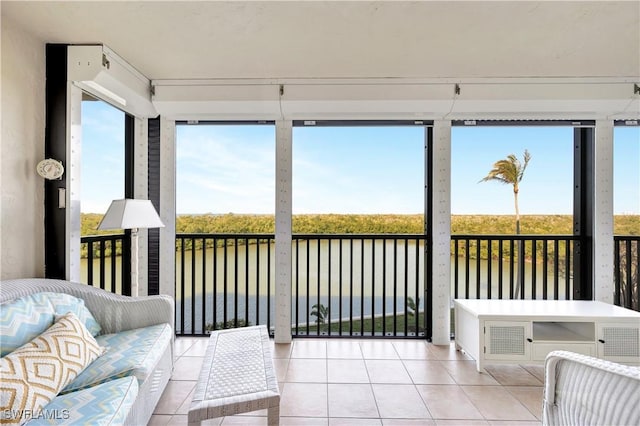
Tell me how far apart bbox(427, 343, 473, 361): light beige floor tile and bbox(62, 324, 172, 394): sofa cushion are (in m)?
2.28

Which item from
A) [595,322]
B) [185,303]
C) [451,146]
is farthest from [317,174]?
[595,322]

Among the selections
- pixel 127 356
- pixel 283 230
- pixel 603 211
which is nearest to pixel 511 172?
pixel 603 211

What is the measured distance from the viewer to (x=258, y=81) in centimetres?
290

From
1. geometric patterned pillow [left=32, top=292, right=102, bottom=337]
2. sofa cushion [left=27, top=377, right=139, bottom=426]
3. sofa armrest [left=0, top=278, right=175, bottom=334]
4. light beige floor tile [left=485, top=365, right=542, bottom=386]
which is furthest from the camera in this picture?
light beige floor tile [left=485, top=365, right=542, bottom=386]

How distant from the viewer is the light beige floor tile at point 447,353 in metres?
2.81

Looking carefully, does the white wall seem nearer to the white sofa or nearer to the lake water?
the white sofa

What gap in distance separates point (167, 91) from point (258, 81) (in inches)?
33.3

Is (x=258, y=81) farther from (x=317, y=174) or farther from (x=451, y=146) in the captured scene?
(x=451, y=146)

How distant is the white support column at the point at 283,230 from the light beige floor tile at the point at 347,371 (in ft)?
2.13

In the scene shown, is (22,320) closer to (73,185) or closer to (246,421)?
(73,185)

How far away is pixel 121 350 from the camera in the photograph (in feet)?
6.10

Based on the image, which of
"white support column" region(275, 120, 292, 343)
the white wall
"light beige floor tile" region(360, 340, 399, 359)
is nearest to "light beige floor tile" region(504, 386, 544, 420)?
"light beige floor tile" region(360, 340, 399, 359)

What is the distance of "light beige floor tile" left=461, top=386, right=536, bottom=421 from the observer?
6.53 feet

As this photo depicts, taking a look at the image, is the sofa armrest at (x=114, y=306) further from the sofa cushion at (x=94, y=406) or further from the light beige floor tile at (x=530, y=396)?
the light beige floor tile at (x=530, y=396)
